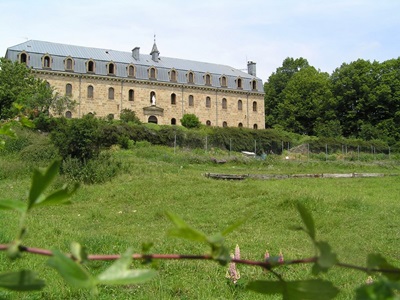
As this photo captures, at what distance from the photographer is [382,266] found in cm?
51

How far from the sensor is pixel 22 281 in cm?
47

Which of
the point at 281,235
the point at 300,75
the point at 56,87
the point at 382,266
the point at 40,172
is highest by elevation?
the point at 300,75

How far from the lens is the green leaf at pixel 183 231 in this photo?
46 centimetres

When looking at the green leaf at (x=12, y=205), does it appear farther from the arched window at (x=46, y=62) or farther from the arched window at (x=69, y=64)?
the arched window at (x=69, y=64)

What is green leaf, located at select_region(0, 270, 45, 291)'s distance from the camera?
0.47m

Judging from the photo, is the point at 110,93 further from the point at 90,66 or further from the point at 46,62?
the point at 46,62

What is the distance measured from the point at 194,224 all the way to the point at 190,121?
30.3 metres

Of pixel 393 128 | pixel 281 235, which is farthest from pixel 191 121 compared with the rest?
pixel 281 235

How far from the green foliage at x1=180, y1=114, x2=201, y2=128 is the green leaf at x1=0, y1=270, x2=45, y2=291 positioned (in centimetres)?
3793

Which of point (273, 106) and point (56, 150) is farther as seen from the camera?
point (273, 106)

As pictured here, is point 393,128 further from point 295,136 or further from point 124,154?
point 124,154

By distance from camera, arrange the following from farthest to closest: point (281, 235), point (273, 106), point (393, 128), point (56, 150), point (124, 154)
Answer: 1. point (273, 106)
2. point (393, 128)
3. point (124, 154)
4. point (56, 150)
5. point (281, 235)

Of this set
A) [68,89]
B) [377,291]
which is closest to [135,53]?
[68,89]

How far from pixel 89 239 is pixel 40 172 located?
227 inches
